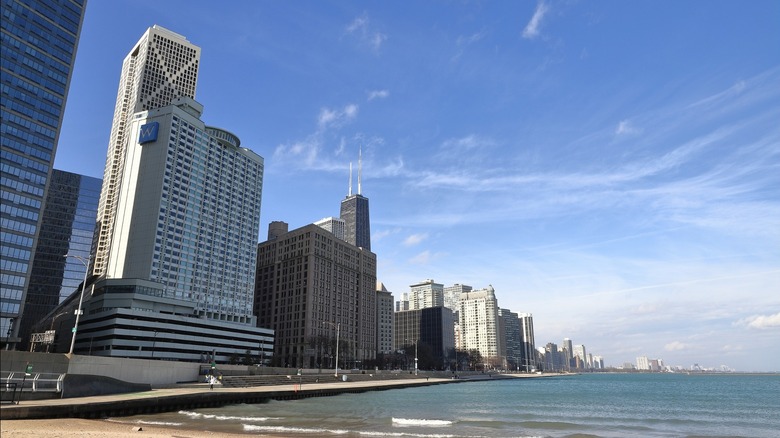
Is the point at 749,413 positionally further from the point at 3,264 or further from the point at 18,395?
the point at 3,264

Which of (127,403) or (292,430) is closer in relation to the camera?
(292,430)

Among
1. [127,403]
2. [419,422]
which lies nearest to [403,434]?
[419,422]

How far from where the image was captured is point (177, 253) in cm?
16588

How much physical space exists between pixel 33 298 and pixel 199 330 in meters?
90.2

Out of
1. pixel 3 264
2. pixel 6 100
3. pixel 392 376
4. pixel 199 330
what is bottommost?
pixel 392 376

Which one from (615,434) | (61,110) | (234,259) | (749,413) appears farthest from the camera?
(234,259)

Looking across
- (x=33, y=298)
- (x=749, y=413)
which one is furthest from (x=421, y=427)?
(x=33, y=298)

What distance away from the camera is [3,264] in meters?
106

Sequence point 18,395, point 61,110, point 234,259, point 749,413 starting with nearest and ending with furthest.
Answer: point 18,395, point 749,413, point 61,110, point 234,259

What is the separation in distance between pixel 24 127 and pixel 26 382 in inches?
3681

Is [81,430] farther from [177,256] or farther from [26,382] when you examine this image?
[177,256]

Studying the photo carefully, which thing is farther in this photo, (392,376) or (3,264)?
(392,376)

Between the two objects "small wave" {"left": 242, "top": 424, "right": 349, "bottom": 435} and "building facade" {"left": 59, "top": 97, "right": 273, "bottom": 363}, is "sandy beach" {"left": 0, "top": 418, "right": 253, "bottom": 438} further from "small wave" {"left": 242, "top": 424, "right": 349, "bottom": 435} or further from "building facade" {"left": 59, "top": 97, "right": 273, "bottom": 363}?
"building facade" {"left": 59, "top": 97, "right": 273, "bottom": 363}

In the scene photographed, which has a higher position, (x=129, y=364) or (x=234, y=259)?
(x=234, y=259)
